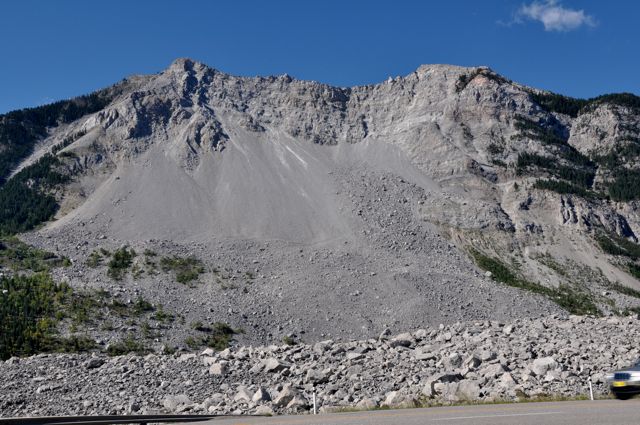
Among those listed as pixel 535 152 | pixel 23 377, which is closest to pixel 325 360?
pixel 23 377

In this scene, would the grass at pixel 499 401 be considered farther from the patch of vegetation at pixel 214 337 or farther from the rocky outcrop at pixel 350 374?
the patch of vegetation at pixel 214 337

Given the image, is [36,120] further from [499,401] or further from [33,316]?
[499,401]

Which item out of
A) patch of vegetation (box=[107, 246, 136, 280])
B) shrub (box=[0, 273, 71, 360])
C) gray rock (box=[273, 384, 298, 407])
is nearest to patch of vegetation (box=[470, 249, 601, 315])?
patch of vegetation (box=[107, 246, 136, 280])

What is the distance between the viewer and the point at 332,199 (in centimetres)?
8981

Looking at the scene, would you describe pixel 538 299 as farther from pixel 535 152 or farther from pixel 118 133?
pixel 118 133

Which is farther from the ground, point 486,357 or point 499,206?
point 499,206

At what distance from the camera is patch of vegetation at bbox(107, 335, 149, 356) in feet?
148

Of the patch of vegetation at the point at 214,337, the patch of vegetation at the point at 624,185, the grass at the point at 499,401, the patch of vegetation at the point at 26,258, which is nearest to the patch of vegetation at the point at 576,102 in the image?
the patch of vegetation at the point at 624,185

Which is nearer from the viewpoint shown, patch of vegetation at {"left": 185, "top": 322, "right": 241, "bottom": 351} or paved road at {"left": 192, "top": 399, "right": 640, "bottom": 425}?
paved road at {"left": 192, "top": 399, "right": 640, "bottom": 425}

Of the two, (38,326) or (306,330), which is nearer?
(38,326)

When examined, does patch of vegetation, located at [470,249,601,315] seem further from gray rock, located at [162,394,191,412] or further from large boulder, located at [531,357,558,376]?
gray rock, located at [162,394,191,412]

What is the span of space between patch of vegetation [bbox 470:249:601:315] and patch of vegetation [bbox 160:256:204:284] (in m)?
35.8

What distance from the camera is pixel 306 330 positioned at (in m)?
54.2

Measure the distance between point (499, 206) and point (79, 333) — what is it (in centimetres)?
6744
